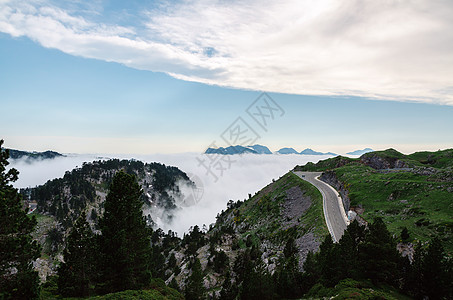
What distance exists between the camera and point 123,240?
1077 inches

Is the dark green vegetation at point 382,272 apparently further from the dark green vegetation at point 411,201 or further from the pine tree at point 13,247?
the pine tree at point 13,247

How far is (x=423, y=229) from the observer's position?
36688mm

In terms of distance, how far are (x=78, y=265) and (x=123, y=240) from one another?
32.9ft

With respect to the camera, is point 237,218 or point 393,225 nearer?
point 393,225

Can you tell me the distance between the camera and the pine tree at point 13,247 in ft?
63.2

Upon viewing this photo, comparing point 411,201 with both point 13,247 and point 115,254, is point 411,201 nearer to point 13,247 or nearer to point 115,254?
point 115,254

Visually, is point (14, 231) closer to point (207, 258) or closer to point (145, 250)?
point (145, 250)

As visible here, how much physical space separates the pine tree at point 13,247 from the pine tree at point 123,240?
312 inches

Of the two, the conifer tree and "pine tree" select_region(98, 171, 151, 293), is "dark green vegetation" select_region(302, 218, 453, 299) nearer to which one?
the conifer tree

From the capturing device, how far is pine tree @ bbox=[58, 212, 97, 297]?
1211 inches

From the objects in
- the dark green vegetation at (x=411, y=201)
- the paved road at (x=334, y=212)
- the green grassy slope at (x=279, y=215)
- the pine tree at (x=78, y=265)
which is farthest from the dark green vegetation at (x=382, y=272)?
the pine tree at (x=78, y=265)

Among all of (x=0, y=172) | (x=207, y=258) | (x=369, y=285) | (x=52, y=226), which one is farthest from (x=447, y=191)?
(x=52, y=226)

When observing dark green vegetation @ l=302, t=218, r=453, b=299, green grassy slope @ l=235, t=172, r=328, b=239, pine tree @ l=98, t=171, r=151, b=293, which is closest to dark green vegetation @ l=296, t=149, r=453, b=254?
green grassy slope @ l=235, t=172, r=328, b=239

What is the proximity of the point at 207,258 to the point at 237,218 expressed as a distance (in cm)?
3920
